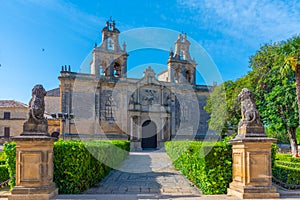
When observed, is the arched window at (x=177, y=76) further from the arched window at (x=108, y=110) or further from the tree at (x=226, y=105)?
the arched window at (x=108, y=110)

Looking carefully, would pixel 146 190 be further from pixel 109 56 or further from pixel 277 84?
pixel 109 56

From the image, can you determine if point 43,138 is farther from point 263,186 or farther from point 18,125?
point 18,125

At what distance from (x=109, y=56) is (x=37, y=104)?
796 inches

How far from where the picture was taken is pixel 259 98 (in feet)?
60.8

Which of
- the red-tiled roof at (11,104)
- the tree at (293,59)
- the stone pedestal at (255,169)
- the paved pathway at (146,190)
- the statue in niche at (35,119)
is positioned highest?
the tree at (293,59)

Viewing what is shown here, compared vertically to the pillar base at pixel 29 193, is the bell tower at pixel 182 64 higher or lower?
higher

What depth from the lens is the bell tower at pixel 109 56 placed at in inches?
997

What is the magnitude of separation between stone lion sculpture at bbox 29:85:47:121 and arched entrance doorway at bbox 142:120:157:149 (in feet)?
69.7

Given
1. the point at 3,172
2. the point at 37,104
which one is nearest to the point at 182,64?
the point at 3,172

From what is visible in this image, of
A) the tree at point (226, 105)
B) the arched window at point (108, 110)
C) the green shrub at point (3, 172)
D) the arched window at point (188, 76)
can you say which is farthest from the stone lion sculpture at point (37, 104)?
the arched window at point (188, 76)

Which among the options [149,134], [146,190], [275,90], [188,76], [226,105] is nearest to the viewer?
[146,190]

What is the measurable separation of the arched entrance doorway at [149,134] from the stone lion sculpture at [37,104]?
69.7 feet

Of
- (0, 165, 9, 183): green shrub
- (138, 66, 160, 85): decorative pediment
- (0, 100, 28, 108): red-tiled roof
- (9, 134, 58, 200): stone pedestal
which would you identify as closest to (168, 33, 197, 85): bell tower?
(138, 66, 160, 85): decorative pediment

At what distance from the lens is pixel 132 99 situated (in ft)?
86.8
